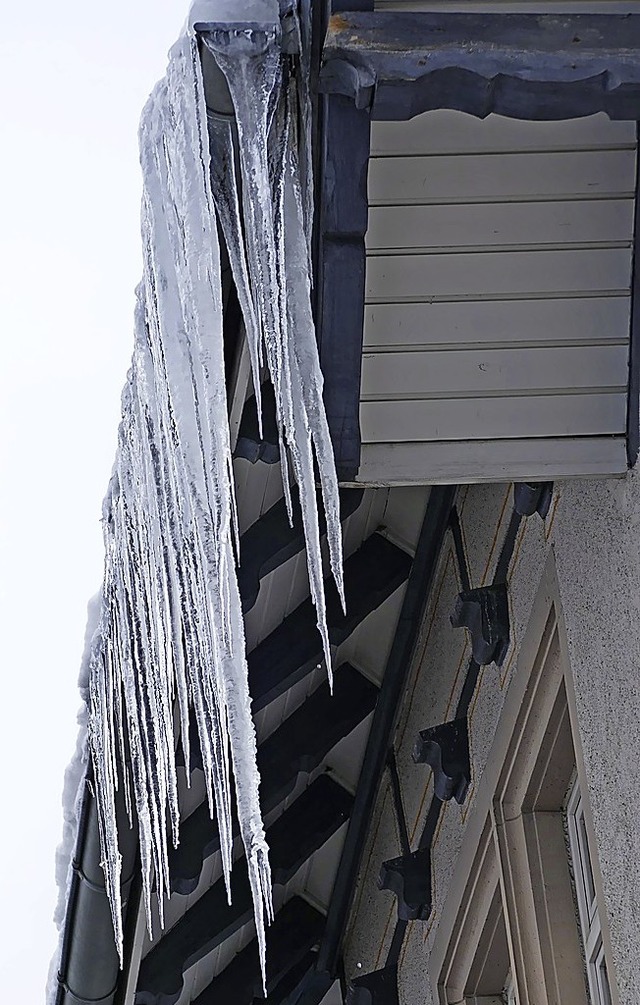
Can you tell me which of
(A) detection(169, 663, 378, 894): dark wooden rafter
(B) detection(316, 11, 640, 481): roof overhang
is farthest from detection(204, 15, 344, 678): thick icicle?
(A) detection(169, 663, 378, 894): dark wooden rafter

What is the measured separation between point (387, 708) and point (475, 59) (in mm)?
3125

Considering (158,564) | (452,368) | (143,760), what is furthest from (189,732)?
(452,368)

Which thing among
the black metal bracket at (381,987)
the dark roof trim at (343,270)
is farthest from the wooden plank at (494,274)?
the black metal bracket at (381,987)

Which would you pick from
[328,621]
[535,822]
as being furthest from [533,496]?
[328,621]

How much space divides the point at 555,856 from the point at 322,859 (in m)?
2.14

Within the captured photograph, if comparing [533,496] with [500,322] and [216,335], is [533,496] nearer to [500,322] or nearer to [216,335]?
[500,322]

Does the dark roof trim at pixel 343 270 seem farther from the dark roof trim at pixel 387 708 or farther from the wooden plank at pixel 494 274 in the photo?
the dark roof trim at pixel 387 708

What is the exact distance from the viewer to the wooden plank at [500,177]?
2.41m

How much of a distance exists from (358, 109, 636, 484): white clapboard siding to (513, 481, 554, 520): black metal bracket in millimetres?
371

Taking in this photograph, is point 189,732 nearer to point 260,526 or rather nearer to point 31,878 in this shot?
point 260,526

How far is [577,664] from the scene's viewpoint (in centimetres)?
297

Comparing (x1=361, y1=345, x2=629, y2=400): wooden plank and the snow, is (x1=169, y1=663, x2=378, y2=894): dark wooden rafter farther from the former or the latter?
(x1=361, y1=345, x2=629, y2=400): wooden plank

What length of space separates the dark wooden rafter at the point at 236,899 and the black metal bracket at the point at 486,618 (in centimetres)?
158

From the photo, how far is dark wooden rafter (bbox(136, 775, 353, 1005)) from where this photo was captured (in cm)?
447
